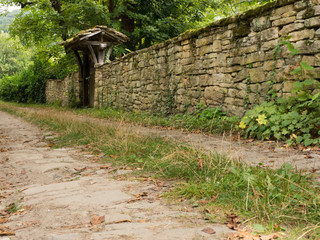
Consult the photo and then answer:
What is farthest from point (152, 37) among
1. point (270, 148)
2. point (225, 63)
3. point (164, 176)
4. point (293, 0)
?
point (164, 176)

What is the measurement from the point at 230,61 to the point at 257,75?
0.84m

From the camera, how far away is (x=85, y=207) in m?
2.38

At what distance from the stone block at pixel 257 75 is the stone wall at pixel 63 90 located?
1176cm

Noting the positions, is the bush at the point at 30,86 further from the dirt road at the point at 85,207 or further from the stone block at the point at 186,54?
the dirt road at the point at 85,207

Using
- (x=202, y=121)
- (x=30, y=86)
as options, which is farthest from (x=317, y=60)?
(x=30, y=86)

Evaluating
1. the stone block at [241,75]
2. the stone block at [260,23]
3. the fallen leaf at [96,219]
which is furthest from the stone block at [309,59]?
the fallen leaf at [96,219]

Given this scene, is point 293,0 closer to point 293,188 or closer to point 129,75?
point 293,188

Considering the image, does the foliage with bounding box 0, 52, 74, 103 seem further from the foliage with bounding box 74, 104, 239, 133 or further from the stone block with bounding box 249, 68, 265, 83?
the stone block with bounding box 249, 68, 265, 83

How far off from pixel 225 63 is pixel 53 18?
36.8ft

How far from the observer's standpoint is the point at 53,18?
14930 mm

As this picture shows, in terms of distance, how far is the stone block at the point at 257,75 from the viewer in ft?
17.8

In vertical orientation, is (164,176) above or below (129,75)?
below

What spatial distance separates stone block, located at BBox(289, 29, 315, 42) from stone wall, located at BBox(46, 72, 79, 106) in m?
12.6

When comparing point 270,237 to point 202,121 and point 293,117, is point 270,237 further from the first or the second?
point 202,121
